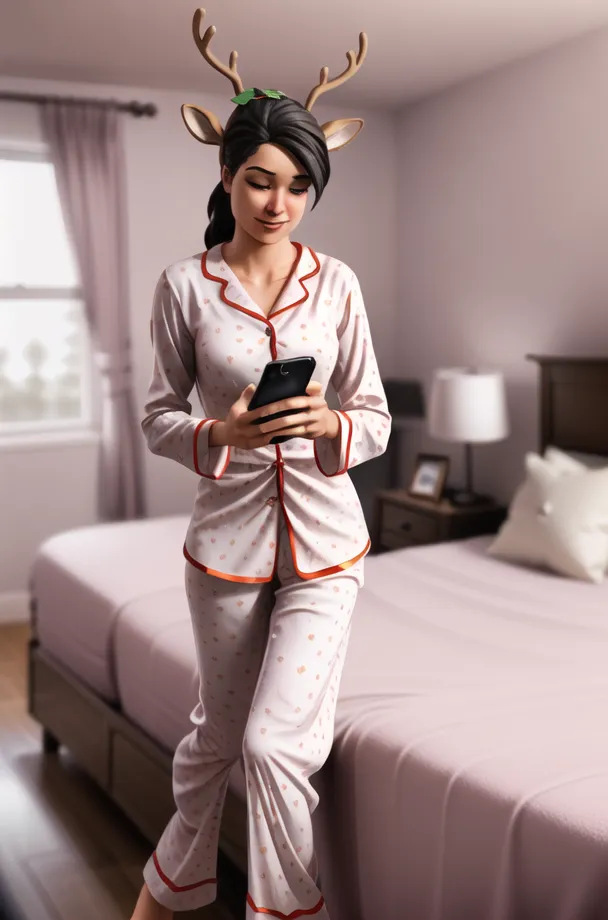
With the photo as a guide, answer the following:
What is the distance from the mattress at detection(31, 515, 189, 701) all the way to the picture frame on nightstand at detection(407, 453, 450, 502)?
A: 3.92 ft

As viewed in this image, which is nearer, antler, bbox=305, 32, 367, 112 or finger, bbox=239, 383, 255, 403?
finger, bbox=239, 383, 255, 403

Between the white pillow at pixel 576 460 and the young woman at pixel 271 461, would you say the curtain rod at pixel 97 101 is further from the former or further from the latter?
the young woman at pixel 271 461

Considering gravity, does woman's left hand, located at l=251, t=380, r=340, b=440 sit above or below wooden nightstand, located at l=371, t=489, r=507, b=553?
above

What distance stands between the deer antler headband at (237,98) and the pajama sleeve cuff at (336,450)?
1.52ft

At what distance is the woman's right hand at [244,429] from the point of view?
1345 mm

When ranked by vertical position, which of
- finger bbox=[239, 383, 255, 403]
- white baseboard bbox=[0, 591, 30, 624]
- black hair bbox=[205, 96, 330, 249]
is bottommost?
white baseboard bbox=[0, 591, 30, 624]

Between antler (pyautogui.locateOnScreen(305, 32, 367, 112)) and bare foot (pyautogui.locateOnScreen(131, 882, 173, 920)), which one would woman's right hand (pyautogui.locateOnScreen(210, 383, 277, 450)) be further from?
bare foot (pyautogui.locateOnScreen(131, 882, 173, 920))

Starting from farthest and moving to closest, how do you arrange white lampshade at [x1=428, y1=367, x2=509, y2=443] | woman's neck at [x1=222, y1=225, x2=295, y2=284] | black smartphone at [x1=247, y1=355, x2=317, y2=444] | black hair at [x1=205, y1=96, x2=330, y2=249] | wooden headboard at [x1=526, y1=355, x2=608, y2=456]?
1. white lampshade at [x1=428, y1=367, x2=509, y2=443]
2. wooden headboard at [x1=526, y1=355, x2=608, y2=456]
3. woman's neck at [x1=222, y1=225, x2=295, y2=284]
4. black hair at [x1=205, y1=96, x2=330, y2=249]
5. black smartphone at [x1=247, y1=355, x2=317, y2=444]

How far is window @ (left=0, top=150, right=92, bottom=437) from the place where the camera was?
429cm

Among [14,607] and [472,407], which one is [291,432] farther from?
[14,607]

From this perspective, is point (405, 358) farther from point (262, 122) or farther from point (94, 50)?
point (262, 122)

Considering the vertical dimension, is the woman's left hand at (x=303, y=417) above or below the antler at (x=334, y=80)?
below

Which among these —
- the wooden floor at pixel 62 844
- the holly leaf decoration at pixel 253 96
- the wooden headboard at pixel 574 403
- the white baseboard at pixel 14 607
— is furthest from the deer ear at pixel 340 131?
the white baseboard at pixel 14 607

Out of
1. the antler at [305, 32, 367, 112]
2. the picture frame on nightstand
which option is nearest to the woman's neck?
the antler at [305, 32, 367, 112]
